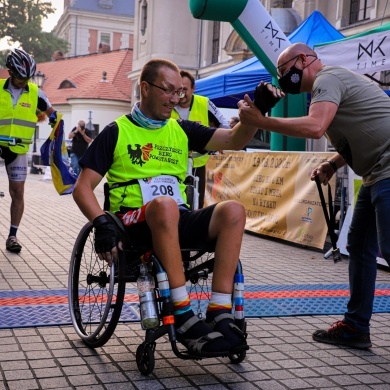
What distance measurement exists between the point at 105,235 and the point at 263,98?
3.40ft

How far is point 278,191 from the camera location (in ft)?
30.0

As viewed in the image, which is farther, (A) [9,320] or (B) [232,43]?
(B) [232,43]

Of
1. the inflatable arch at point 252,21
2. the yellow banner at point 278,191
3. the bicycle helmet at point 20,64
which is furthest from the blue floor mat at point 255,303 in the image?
the inflatable arch at point 252,21

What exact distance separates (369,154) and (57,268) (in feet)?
10.9

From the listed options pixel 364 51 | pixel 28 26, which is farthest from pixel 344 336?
pixel 28 26

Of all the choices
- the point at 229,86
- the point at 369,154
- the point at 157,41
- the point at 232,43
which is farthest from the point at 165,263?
the point at 157,41

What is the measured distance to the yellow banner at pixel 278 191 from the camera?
8.35 metres

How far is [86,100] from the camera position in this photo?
143 ft

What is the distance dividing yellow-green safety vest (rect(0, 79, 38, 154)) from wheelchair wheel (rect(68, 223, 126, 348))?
2.76m

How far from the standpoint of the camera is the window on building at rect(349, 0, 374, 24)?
19.6 m

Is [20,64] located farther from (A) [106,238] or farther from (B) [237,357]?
(B) [237,357]

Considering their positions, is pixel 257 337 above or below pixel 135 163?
below

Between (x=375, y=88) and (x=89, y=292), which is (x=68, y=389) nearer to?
(x=89, y=292)

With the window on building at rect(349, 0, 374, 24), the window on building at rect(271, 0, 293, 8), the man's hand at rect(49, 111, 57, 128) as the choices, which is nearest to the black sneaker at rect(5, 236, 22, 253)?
the man's hand at rect(49, 111, 57, 128)
